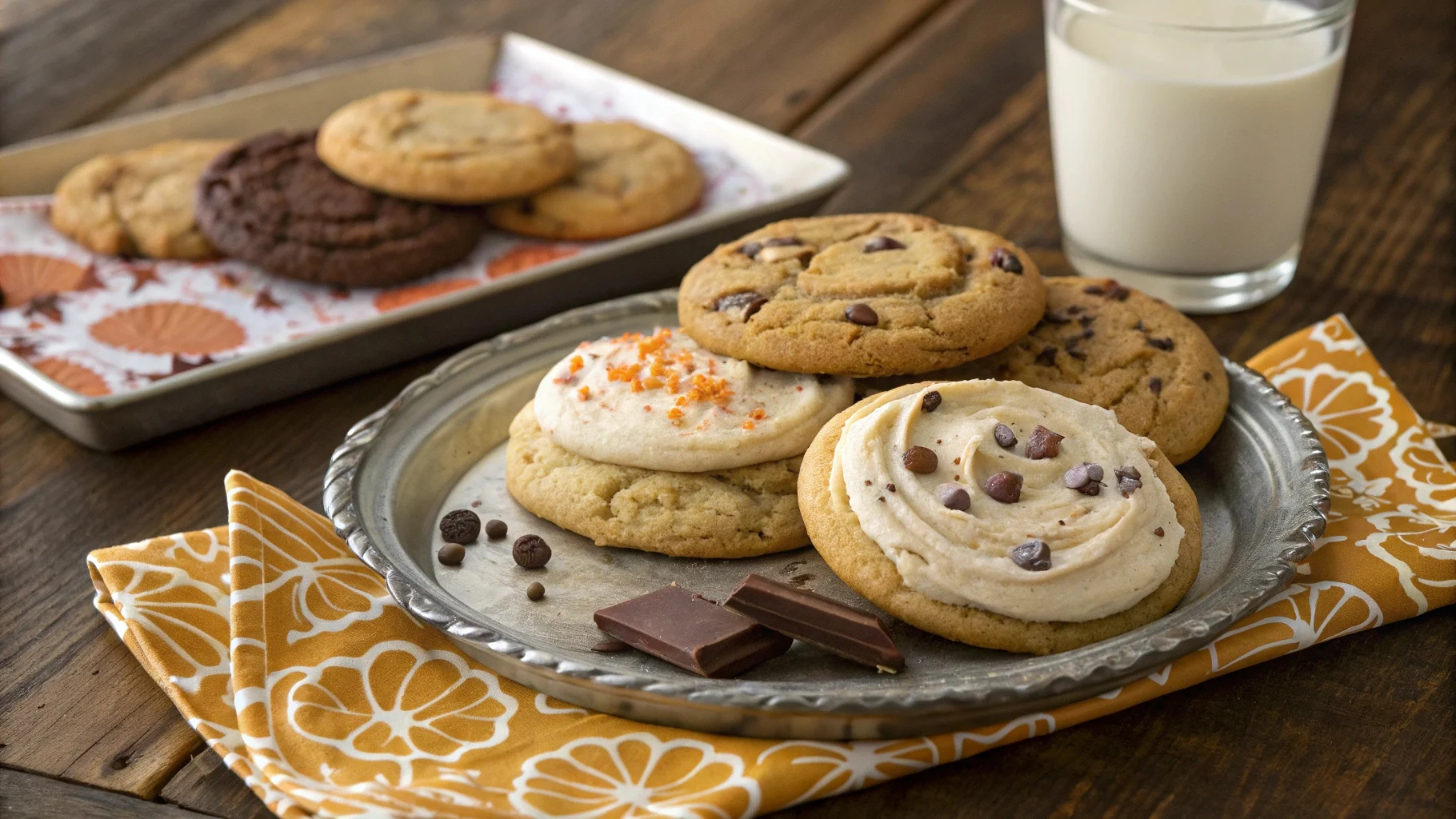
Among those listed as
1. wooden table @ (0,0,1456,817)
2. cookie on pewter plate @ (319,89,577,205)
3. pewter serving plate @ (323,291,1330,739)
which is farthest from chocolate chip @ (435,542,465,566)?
cookie on pewter plate @ (319,89,577,205)

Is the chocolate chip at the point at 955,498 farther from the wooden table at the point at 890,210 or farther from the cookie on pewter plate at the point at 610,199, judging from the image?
the cookie on pewter plate at the point at 610,199

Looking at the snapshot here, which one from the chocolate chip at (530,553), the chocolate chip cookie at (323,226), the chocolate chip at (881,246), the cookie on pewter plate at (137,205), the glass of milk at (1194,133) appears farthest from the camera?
the cookie on pewter plate at (137,205)

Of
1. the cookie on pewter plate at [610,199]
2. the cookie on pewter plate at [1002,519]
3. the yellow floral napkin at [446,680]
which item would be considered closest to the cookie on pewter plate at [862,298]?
the cookie on pewter plate at [1002,519]

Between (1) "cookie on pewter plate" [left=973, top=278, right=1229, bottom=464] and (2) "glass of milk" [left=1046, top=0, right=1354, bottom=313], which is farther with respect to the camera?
(2) "glass of milk" [left=1046, top=0, right=1354, bottom=313]

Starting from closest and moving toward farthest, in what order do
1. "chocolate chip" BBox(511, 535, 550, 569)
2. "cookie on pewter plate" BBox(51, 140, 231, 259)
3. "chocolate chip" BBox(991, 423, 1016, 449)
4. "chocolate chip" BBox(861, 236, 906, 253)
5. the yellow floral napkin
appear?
the yellow floral napkin < "chocolate chip" BBox(991, 423, 1016, 449) < "chocolate chip" BBox(511, 535, 550, 569) < "chocolate chip" BBox(861, 236, 906, 253) < "cookie on pewter plate" BBox(51, 140, 231, 259)

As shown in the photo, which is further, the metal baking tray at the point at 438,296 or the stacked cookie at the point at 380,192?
the stacked cookie at the point at 380,192

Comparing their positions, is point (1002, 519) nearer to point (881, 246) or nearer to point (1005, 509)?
point (1005, 509)

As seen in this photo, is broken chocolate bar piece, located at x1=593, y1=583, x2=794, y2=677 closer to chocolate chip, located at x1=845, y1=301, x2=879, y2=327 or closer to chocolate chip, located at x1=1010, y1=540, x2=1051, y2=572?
chocolate chip, located at x1=1010, y1=540, x2=1051, y2=572
